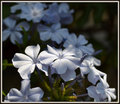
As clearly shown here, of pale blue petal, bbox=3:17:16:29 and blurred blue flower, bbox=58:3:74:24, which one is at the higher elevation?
blurred blue flower, bbox=58:3:74:24

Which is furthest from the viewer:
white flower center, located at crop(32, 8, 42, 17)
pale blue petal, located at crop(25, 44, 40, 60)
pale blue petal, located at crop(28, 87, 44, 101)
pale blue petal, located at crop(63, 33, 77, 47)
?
white flower center, located at crop(32, 8, 42, 17)

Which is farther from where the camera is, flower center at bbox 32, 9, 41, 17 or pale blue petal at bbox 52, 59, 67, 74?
flower center at bbox 32, 9, 41, 17

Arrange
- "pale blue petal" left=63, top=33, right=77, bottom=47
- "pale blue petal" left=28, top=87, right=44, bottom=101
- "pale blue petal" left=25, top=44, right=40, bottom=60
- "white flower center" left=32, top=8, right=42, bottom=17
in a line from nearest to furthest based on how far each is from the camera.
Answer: "pale blue petal" left=28, top=87, right=44, bottom=101, "pale blue petal" left=25, top=44, right=40, bottom=60, "pale blue petal" left=63, top=33, right=77, bottom=47, "white flower center" left=32, top=8, right=42, bottom=17

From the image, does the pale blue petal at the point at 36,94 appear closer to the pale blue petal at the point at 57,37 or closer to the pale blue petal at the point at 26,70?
the pale blue petal at the point at 26,70

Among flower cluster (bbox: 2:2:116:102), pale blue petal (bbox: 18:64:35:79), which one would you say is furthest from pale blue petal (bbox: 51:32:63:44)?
pale blue petal (bbox: 18:64:35:79)

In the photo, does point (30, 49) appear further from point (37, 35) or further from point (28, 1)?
point (28, 1)

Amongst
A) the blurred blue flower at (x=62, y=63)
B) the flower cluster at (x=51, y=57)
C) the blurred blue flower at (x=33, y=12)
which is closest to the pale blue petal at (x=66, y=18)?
the flower cluster at (x=51, y=57)

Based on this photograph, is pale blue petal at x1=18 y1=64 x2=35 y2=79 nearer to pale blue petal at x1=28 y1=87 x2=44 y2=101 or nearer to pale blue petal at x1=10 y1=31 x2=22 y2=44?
pale blue petal at x1=28 y1=87 x2=44 y2=101
